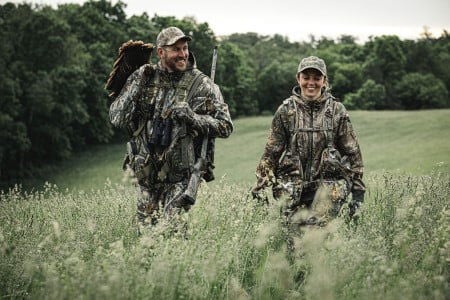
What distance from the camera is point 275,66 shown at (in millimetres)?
81688

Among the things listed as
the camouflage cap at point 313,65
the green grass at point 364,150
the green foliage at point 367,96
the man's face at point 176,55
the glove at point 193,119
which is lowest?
the green grass at point 364,150

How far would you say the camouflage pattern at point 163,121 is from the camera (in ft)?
18.8

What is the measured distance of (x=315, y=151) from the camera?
5832 mm

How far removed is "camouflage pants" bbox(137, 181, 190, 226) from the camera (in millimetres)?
5648

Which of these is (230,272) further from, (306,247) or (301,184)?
(301,184)

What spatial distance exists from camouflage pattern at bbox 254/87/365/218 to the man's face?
114 cm

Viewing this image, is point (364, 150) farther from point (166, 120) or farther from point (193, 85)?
point (166, 120)

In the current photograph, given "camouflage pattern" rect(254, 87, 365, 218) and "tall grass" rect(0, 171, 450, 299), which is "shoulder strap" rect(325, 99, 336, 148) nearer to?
"camouflage pattern" rect(254, 87, 365, 218)

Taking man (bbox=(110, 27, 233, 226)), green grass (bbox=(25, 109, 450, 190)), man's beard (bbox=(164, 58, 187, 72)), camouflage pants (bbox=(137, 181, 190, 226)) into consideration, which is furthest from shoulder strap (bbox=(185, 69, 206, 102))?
green grass (bbox=(25, 109, 450, 190))

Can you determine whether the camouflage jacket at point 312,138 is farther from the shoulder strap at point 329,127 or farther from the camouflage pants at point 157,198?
the camouflage pants at point 157,198

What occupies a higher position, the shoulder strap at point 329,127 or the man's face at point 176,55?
the man's face at point 176,55

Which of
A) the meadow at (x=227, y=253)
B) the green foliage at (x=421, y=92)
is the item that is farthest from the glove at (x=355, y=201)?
the green foliage at (x=421, y=92)

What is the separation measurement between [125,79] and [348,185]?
2.62 metres

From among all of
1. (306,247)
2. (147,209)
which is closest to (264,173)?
(147,209)
